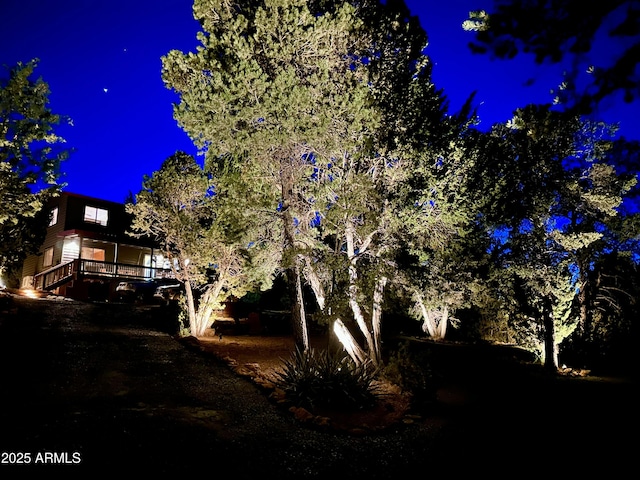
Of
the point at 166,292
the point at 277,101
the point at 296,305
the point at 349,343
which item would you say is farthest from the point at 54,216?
the point at 349,343

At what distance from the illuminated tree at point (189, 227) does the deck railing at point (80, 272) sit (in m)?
13.2

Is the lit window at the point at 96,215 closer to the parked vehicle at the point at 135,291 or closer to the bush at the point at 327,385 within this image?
the parked vehicle at the point at 135,291

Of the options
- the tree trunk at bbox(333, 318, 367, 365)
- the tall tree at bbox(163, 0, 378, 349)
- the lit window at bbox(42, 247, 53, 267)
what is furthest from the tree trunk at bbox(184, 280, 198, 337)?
the lit window at bbox(42, 247, 53, 267)

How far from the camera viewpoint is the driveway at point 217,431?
170 inches

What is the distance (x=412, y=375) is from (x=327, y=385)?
2.58 meters

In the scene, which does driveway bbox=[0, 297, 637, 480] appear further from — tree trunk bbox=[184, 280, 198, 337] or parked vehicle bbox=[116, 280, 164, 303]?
parked vehicle bbox=[116, 280, 164, 303]

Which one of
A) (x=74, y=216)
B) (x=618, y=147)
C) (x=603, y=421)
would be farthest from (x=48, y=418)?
(x=74, y=216)

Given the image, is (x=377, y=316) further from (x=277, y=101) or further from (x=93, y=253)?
(x=93, y=253)

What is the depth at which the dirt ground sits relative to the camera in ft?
21.4

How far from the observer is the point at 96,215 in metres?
30.5

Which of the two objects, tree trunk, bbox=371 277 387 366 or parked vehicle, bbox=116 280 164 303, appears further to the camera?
parked vehicle, bbox=116 280 164 303

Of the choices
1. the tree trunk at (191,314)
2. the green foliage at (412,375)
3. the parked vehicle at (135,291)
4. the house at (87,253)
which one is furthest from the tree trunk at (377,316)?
the house at (87,253)

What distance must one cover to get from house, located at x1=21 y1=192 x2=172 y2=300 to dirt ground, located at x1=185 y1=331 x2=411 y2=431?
604 inches

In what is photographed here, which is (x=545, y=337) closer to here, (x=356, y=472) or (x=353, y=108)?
(x=353, y=108)
